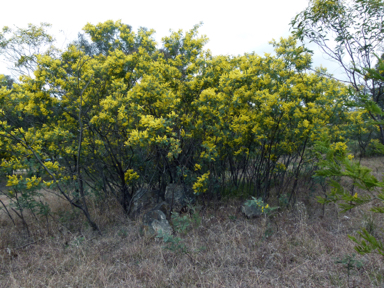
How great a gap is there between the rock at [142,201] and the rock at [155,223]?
45cm

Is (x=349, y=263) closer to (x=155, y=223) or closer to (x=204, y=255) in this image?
(x=204, y=255)

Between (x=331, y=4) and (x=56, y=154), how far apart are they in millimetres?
4611

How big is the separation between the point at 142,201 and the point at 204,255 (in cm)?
209

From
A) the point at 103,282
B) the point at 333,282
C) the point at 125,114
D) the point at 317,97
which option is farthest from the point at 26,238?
the point at 317,97

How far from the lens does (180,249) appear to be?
3.04 meters

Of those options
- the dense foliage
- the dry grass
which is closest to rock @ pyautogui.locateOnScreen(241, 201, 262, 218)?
the dry grass

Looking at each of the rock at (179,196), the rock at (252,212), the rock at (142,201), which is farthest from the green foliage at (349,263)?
the rock at (142,201)

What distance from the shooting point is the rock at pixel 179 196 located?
440 centimetres

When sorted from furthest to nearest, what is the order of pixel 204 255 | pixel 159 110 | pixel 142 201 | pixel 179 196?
pixel 142 201 → pixel 179 196 → pixel 159 110 → pixel 204 255

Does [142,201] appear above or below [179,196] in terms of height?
below

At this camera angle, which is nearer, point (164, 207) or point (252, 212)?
point (252, 212)

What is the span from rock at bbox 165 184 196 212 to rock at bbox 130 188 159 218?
387mm

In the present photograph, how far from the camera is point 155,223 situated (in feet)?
12.5

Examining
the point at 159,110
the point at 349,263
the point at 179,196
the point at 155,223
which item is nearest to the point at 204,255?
the point at 155,223
